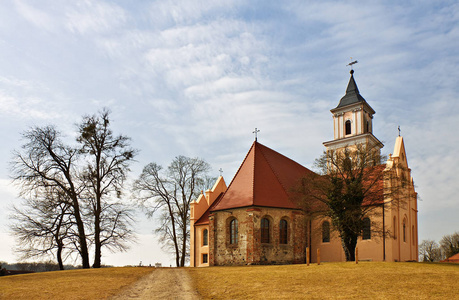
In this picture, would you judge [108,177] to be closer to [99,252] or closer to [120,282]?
[99,252]

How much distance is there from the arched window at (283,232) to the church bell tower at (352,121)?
14.2 m

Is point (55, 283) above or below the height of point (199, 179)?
below

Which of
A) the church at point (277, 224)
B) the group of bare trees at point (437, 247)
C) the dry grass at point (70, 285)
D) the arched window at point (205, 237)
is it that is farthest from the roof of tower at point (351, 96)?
the group of bare trees at point (437, 247)

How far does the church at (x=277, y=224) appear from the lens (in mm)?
32228

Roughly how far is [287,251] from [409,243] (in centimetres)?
1220

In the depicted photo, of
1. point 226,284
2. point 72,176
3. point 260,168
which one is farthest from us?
point 260,168

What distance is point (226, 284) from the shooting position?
19828mm

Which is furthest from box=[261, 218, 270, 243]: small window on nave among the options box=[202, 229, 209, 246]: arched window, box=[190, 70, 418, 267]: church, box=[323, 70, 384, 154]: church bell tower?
box=[323, 70, 384, 154]: church bell tower

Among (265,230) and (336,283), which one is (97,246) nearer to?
(265,230)

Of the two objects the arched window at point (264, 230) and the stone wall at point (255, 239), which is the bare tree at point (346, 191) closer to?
the stone wall at point (255, 239)

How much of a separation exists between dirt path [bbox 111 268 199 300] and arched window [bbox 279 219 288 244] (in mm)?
11868

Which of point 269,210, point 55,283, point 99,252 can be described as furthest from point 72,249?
point 269,210

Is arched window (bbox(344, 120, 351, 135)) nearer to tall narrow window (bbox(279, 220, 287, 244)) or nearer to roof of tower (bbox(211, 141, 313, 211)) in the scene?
roof of tower (bbox(211, 141, 313, 211))

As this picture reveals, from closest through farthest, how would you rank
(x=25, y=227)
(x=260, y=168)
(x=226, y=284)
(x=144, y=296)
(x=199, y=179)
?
(x=144, y=296) < (x=226, y=284) < (x=25, y=227) < (x=260, y=168) < (x=199, y=179)
